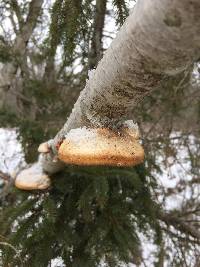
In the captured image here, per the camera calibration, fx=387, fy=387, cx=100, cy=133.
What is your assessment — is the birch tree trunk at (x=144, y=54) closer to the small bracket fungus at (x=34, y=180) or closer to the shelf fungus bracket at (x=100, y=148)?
the shelf fungus bracket at (x=100, y=148)

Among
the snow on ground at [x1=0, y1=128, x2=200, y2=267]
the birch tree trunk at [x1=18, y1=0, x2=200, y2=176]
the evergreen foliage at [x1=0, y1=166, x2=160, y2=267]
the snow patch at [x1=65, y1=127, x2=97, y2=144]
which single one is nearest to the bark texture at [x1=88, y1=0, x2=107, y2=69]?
the evergreen foliage at [x1=0, y1=166, x2=160, y2=267]

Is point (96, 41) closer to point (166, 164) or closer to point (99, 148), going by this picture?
point (99, 148)

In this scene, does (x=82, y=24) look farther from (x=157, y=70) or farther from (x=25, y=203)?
(x=25, y=203)

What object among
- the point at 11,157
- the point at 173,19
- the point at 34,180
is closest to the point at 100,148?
the point at 173,19

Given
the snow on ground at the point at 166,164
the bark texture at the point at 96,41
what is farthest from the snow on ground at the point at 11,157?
the bark texture at the point at 96,41

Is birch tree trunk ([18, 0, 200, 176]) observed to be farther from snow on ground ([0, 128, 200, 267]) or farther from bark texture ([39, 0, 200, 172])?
snow on ground ([0, 128, 200, 267])

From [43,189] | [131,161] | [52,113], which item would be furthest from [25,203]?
[52,113]
